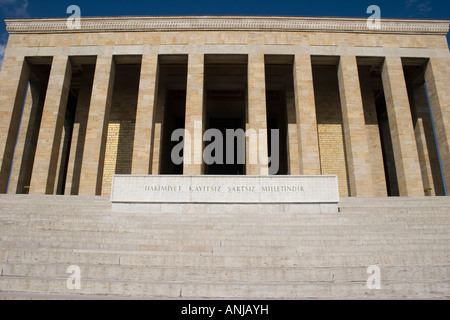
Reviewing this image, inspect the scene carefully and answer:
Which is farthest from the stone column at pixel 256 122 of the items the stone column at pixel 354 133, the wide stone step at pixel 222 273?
the wide stone step at pixel 222 273

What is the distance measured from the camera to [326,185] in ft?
30.1

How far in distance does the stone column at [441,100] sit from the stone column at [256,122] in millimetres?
8815

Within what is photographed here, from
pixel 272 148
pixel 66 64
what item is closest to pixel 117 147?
pixel 66 64

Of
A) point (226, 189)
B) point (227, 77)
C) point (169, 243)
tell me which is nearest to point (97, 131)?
point (227, 77)

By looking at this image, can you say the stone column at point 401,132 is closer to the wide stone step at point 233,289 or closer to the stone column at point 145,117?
the wide stone step at point 233,289

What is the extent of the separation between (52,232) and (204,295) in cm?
439

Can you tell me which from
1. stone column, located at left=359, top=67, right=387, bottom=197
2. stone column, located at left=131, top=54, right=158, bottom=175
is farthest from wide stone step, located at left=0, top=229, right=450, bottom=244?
stone column, located at left=359, top=67, right=387, bottom=197

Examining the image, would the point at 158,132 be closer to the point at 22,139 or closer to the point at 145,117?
the point at 145,117

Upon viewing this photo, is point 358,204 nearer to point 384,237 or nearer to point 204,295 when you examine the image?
point 384,237

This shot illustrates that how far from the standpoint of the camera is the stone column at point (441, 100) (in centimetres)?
1516

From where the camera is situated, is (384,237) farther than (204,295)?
Yes

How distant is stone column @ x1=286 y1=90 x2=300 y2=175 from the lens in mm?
16648

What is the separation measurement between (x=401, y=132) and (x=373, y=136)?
2883mm

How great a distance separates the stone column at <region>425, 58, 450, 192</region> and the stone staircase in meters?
8.16
